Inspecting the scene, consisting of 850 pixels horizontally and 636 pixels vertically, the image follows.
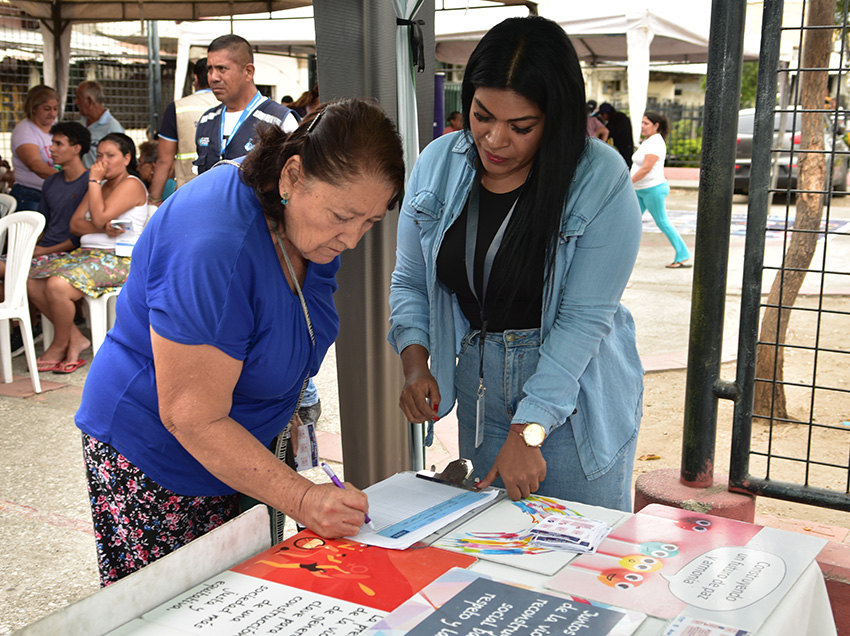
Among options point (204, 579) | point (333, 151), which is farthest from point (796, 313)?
point (204, 579)

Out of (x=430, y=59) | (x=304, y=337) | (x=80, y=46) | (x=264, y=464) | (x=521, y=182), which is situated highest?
(x=80, y=46)

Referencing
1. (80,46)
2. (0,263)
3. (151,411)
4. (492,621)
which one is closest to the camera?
(492,621)

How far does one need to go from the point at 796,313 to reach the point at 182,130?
204 inches

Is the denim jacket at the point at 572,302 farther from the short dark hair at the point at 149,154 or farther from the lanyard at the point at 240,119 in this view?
the short dark hair at the point at 149,154

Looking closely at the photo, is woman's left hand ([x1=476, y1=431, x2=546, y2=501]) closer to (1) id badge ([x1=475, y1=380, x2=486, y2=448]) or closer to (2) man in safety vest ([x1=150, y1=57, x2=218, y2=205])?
(1) id badge ([x1=475, y1=380, x2=486, y2=448])

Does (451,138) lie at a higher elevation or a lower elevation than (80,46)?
lower

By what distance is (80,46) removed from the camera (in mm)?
11617

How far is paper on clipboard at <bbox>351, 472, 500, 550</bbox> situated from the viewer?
148 centimetres

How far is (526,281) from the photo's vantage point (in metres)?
1.79

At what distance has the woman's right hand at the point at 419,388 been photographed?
1.96 m

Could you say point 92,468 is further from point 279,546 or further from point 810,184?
point 810,184

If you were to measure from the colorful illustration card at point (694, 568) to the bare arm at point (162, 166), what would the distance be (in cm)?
528

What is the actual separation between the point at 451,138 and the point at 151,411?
0.93 meters

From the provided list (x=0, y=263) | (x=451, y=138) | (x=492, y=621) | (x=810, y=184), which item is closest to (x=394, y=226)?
(x=451, y=138)
